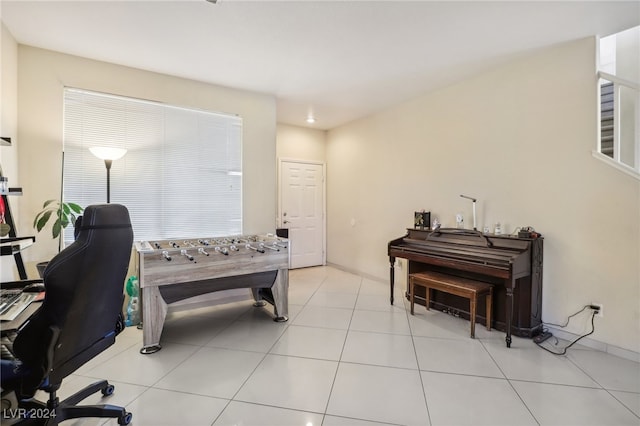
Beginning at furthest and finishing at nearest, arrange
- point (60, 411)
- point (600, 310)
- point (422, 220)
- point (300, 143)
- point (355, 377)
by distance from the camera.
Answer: point (300, 143)
point (422, 220)
point (600, 310)
point (355, 377)
point (60, 411)

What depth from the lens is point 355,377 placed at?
6.90ft

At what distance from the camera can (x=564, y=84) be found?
263 centimetres

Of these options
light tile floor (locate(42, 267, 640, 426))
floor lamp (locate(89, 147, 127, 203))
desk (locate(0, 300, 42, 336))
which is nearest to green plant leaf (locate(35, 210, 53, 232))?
floor lamp (locate(89, 147, 127, 203))

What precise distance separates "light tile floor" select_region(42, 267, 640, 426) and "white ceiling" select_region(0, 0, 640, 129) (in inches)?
107

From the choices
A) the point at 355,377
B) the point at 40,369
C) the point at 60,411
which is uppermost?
the point at 40,369

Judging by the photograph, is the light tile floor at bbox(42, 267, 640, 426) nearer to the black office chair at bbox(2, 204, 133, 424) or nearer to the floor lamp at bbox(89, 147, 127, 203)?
the black office chair at bbox(2, 204, 133, 424)

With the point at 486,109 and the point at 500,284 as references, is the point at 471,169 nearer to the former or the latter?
the point at 486,109

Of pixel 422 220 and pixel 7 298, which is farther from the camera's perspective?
pixel 422 220

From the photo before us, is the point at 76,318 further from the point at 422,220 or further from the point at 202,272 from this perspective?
the point at 422,220

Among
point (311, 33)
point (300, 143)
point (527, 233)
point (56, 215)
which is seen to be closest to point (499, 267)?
point (527, 233)

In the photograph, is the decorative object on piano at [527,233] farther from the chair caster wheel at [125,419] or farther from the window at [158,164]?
the chair caster wheel at [125,419]

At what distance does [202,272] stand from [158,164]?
1532mm

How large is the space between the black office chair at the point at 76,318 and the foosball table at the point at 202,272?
0.73m

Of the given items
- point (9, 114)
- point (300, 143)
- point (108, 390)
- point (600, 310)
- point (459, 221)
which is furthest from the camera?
point (300, 143)
